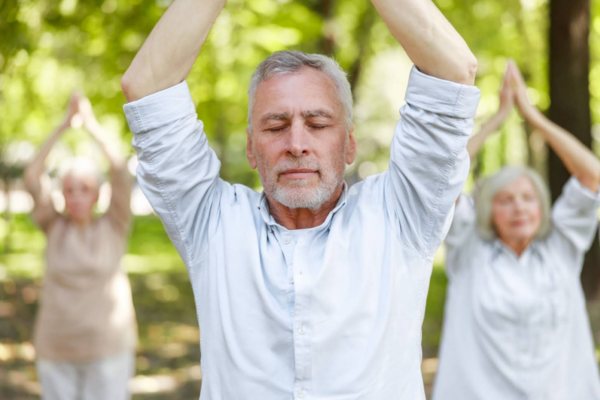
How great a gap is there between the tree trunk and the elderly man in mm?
7810

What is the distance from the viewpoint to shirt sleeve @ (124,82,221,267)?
2639 millimetres

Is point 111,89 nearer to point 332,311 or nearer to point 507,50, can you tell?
point 332,311

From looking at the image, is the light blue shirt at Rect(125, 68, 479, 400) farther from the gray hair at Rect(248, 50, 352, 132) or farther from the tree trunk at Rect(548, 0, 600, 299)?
the tree trunk at Rect(548, 0, 600, 299)

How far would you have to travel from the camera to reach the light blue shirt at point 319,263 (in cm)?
259

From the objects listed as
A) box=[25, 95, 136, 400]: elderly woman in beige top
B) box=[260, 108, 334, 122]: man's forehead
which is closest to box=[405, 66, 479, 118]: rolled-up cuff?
box=[260, 108, 334, 122]: man's forehead

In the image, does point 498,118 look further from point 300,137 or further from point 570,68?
point 570,68

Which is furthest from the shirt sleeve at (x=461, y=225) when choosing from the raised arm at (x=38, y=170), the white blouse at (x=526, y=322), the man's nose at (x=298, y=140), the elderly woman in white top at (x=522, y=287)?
the man's nose at (x=298, y=140)

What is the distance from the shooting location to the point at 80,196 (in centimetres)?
639

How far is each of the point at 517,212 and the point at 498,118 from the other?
54cm

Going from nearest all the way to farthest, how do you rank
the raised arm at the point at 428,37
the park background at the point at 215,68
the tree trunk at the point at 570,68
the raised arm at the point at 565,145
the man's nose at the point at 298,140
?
the raised arm at the point at 428,37, the man's nose at the point at 298,140, the raised arm at the point at 565,145, the park background at the point at 215,68, the tree trunk at the point at 570,68

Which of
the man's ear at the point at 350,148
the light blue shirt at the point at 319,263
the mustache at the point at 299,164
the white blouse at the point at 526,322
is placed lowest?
the white blouse at the point at 526,322

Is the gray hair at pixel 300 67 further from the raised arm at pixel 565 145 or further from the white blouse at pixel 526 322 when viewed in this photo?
the white blouse at pixel 526 322

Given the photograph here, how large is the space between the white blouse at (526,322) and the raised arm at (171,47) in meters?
2.93

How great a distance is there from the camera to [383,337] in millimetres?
2637
